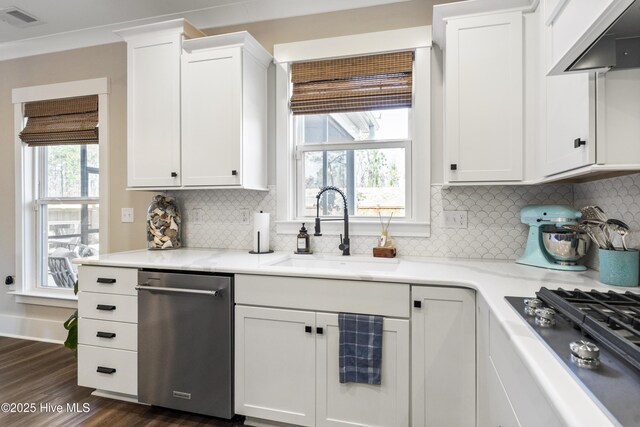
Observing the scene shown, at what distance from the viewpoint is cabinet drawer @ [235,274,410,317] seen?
169cm

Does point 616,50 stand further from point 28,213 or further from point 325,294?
point 28,213

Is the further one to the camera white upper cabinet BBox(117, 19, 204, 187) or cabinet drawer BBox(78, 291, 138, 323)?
white upper cabinet BBox(117, 19, 204, 187)

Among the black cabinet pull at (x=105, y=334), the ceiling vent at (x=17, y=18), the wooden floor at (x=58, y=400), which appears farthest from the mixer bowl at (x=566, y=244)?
the ceiling vent at (x=17, y=18)

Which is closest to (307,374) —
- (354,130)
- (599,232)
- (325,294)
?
(325,294)

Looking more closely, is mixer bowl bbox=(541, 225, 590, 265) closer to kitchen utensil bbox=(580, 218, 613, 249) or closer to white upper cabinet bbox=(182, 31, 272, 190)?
kitchen utensil bbox=(580, 218, 613, 249)

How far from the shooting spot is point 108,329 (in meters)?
2.14

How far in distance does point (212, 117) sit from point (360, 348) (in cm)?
171

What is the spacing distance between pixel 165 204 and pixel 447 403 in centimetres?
226

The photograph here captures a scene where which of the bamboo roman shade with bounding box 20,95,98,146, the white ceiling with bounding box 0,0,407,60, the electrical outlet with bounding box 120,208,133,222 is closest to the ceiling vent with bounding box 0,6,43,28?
the white ceiling with bounding box 0,0,407,60

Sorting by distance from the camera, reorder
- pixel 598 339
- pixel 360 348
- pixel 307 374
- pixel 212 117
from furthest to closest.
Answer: pixel 212 117
pixel 307 374
pixel 360 348
pixel 598 339

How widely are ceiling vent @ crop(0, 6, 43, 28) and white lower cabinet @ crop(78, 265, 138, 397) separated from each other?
2.10 m

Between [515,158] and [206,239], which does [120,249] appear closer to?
[206,239]

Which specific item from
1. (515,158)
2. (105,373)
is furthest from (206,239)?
(515,158)

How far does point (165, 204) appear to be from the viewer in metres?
2.68
